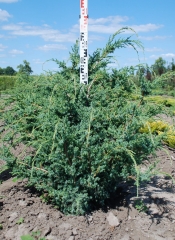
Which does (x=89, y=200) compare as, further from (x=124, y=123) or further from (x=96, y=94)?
(x=96, y=94)

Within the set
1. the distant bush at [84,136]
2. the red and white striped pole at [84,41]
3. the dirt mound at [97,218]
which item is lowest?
the dirt mound at [97,218]

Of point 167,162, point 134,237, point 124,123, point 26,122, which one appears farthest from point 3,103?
point 167,162

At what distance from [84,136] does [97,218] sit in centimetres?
89

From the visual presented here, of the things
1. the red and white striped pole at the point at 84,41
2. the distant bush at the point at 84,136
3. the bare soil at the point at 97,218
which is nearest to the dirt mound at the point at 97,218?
the bare soil at the point at 97,218

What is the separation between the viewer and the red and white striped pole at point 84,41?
10.6 ft

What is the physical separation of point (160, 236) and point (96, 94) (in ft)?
5.13

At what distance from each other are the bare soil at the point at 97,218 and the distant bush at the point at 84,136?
0.15 m

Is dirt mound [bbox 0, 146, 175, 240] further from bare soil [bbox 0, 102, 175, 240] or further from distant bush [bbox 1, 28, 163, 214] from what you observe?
distant bush [bbox 1, 28, 163, 214]

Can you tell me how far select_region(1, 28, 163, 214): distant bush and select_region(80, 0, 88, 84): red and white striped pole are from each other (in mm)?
87

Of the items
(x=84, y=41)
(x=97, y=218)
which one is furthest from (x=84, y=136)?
(x=84, y=41)

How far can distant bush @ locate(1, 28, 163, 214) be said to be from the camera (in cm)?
277

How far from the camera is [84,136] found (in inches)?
106

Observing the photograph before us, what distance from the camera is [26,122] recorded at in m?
3.30

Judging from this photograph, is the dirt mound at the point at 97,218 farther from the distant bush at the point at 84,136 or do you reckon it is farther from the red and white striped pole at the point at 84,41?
the red and white striped pole at the point at 84,41
